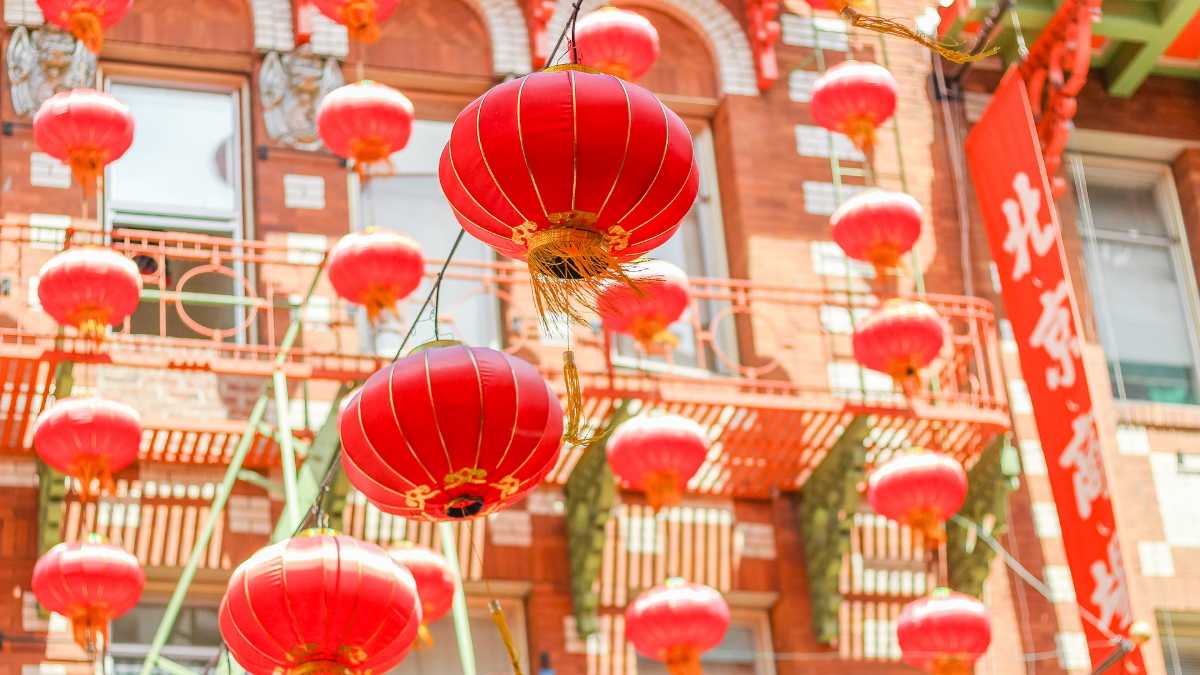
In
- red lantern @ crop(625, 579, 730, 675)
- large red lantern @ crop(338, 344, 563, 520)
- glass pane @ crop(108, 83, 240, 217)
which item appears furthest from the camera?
glass pane @ crop(108, 83, 240, 217)

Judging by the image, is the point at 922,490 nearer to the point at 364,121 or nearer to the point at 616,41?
the point at 616,41

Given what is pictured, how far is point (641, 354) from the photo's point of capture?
1557 centimetres

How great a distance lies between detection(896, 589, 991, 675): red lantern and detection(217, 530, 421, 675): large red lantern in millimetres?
4545

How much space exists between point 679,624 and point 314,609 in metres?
3.70

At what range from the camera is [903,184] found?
56.7 ft

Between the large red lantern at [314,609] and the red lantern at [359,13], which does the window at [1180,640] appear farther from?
the large red lantern at [314,609]

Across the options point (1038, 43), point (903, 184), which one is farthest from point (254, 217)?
point (1038, 43)

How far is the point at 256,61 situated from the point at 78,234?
85.0 inches

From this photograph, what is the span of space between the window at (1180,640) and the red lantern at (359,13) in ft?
23.5

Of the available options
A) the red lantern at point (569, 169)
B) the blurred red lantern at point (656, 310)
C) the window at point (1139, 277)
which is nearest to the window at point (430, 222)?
the blurred red lantern at point (656, 310)

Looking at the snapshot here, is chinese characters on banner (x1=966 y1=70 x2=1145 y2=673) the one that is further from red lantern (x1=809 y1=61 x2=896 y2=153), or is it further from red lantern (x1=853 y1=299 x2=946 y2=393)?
red lantern (x1=809 y1=61 x2=896 y2=153)

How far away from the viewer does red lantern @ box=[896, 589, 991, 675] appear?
13.7 metres

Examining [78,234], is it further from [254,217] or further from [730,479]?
[730,479]

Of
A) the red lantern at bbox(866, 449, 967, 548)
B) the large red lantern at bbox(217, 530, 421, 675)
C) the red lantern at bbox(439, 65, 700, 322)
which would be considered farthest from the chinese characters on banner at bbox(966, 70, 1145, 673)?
the red lantern at bbox(439, 65, 700, 322)
